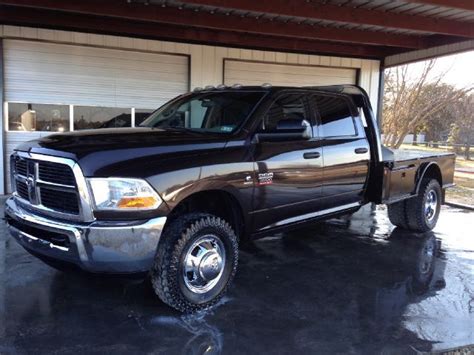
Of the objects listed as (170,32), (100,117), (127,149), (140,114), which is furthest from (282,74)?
(127,149)

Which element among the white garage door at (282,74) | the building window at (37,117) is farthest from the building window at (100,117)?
the white garage door at (282,74)

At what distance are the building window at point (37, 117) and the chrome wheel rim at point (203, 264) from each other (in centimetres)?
676

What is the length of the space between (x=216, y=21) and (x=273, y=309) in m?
6.29

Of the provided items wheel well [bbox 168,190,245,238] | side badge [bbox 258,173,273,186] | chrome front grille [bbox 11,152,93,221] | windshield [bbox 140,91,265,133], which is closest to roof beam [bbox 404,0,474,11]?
windshield [bbox 140,91,265,133]

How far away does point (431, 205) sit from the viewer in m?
7.45

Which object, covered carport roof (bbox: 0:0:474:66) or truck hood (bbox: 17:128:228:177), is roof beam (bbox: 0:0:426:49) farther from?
truck hood (bbox: 17:128:228:177)

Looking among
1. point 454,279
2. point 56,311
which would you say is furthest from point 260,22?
point 56,311

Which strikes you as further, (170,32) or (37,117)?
(170,32)

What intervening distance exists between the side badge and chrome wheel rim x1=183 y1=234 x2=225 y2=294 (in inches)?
27.8

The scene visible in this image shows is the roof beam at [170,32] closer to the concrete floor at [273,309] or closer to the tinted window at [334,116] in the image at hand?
the concrete floor at [273,309]

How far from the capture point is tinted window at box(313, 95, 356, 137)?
5352 millimetres

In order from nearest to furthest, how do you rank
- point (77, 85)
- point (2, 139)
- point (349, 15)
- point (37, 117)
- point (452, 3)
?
point (452, 3) → point (349, 15) → point (2, 139) → point (37, 117) → point (77, 85)

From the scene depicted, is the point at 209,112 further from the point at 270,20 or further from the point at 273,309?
the point at 270,20

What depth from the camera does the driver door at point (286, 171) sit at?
4469mm
